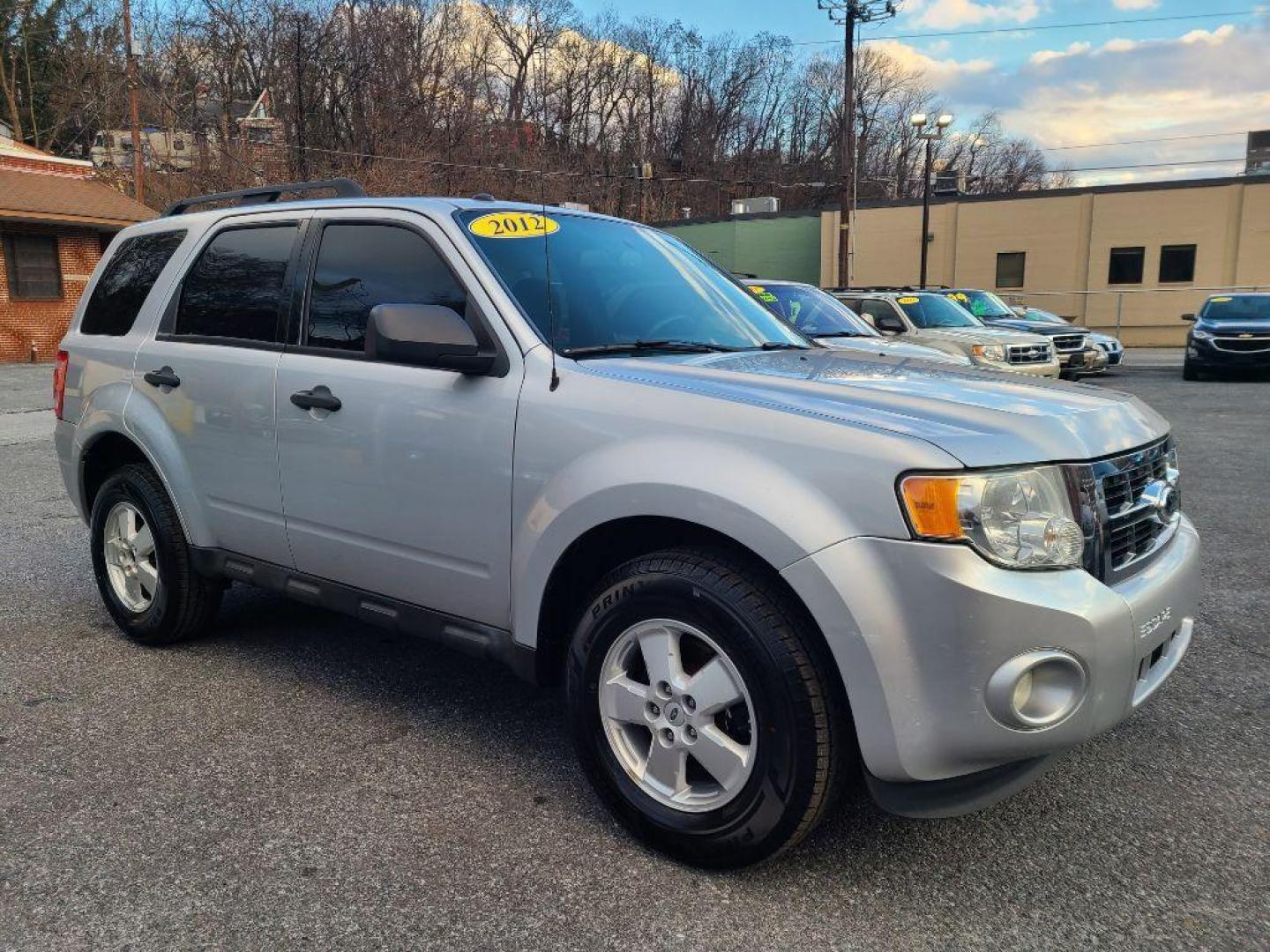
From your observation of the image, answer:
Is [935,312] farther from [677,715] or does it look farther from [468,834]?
[468,834]

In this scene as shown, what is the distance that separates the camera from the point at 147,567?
169 inches

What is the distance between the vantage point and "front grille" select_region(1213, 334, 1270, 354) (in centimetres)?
1714

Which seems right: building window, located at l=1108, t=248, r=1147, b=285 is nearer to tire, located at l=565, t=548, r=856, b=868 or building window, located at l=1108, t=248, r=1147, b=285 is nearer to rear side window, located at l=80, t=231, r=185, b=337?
rear side window, located at l=80, t=231, r=185, b=337

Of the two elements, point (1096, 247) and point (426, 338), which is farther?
point (1096, 247)

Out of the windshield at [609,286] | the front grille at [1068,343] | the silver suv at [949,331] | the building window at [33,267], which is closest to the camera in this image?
the windshield at [609,286]

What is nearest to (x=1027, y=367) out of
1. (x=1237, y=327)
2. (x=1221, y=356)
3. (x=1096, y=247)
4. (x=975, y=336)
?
(x=975, y=336)

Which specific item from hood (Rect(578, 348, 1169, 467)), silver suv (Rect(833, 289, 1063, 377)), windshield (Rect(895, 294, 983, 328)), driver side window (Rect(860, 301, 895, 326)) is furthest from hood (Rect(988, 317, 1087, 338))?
hood (Rect(578, 348, 1169, 467))

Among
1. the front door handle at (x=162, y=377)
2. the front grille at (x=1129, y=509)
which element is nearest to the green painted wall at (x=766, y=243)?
the front door handle at (x=162, y=377)

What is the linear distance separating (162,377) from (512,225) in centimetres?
173

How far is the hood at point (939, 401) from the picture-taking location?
2.29 m

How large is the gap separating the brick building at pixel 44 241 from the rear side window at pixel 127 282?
2204 cm

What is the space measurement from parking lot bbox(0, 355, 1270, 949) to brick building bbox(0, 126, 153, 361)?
23.6 metres

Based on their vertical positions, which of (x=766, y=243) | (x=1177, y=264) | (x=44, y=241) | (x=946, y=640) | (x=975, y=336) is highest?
(x=766, y=243)

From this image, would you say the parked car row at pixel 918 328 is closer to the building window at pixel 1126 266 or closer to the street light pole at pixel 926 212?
the street light pole at pixel 926 212
